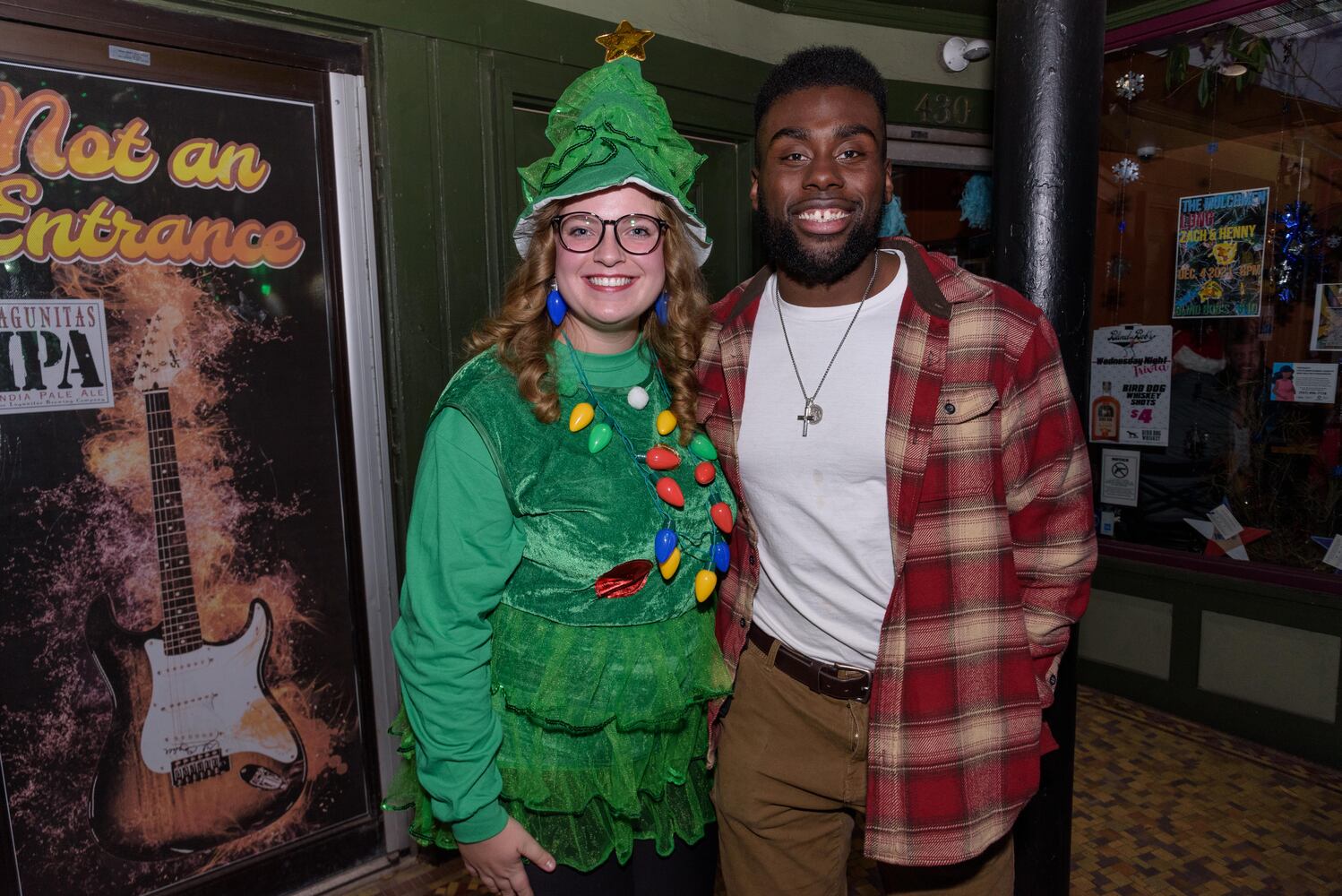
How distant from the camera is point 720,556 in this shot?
170 centimetres

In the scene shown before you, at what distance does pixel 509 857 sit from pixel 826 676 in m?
0.67

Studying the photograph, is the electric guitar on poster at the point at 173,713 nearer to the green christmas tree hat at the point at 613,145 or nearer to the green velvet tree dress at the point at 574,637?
the green velvet tree dress at the point at 574,637

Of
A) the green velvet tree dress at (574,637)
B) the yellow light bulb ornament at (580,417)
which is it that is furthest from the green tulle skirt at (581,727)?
the yellow light bulb ornament at (580,417)

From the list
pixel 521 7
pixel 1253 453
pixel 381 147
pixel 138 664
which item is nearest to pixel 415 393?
pixel 381 147

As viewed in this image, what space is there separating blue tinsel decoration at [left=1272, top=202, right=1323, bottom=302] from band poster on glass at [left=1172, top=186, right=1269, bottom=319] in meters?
0.06

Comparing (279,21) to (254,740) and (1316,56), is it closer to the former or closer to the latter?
(254,740)

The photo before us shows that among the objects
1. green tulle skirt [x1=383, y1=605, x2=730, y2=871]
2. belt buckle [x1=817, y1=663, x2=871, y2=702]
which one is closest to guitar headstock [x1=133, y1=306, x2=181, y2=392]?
green tulle skirt [x1=383, y1=605, x2=730, y2=871]

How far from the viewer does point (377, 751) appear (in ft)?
8.82

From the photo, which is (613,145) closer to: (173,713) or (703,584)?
(703,584)

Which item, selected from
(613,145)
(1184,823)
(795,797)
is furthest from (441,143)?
(1184,823)

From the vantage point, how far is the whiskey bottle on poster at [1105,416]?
158 inches

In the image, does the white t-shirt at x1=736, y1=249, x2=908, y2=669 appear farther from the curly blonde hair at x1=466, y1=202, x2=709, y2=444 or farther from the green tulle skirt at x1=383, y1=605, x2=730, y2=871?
the green tulle skirt at x1=383, y1=605, x2=730, y2=871

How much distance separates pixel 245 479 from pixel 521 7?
5.41 feet

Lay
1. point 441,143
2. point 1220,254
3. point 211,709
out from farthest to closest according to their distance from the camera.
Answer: point 1220,254
point 441,143
point 211,709
